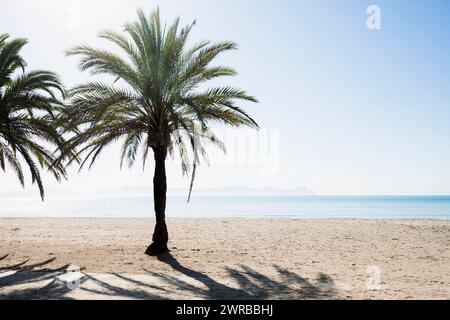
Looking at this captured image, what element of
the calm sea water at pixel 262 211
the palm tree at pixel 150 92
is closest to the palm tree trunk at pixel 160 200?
the palm tree at pixel 150 92

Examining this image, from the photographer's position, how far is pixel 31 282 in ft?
28.6

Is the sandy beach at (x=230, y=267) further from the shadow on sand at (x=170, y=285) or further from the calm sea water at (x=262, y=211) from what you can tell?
the calm sea water at (x=262, y=211)

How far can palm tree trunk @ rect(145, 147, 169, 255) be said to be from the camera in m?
13.1

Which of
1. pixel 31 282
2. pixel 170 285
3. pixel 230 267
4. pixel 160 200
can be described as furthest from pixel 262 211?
pixel 31 282

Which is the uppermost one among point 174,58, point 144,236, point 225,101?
point 174,58

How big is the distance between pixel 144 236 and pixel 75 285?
1019 centimetres

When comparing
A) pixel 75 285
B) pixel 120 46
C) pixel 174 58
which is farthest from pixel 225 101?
pixel 75 285

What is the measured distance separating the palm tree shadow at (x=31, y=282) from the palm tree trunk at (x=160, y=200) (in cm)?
309

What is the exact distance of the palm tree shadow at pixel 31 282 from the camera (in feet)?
24.6

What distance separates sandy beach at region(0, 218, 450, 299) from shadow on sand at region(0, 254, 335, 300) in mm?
20
